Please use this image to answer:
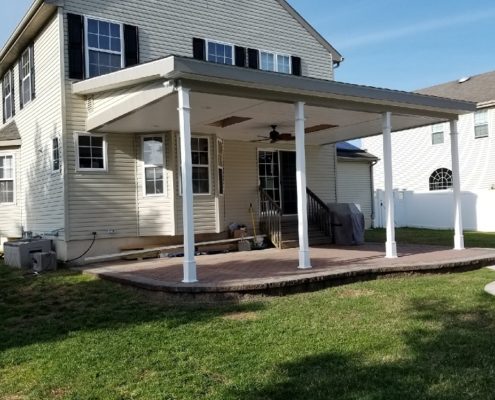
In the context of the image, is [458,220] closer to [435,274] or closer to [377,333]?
[435,274]

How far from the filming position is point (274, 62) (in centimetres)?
1501

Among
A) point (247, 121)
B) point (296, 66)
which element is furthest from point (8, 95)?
point (296, 66)

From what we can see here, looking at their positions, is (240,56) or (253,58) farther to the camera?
(253,58)

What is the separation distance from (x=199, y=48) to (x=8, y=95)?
6.68 m

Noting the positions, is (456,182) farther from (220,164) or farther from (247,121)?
(220,164)

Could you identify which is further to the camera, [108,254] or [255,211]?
[255,211]

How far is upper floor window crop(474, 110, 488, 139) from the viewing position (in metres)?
22.6

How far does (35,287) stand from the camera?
8750 millimetres

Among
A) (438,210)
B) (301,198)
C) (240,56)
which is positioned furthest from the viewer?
(438,210)

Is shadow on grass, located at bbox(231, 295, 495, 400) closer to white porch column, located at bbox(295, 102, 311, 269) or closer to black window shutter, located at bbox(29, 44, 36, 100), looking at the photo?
white porch column, located at bbox(295, 102, 311, 269)

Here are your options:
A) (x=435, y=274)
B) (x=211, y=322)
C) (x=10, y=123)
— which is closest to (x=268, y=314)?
(x=211, y=322)

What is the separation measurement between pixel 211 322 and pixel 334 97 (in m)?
5.48

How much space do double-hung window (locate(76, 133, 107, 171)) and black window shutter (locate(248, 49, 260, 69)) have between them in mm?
5024

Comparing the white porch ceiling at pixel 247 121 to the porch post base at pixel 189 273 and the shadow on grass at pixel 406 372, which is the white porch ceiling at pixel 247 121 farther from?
the shadow on grass at pixel 406 372
